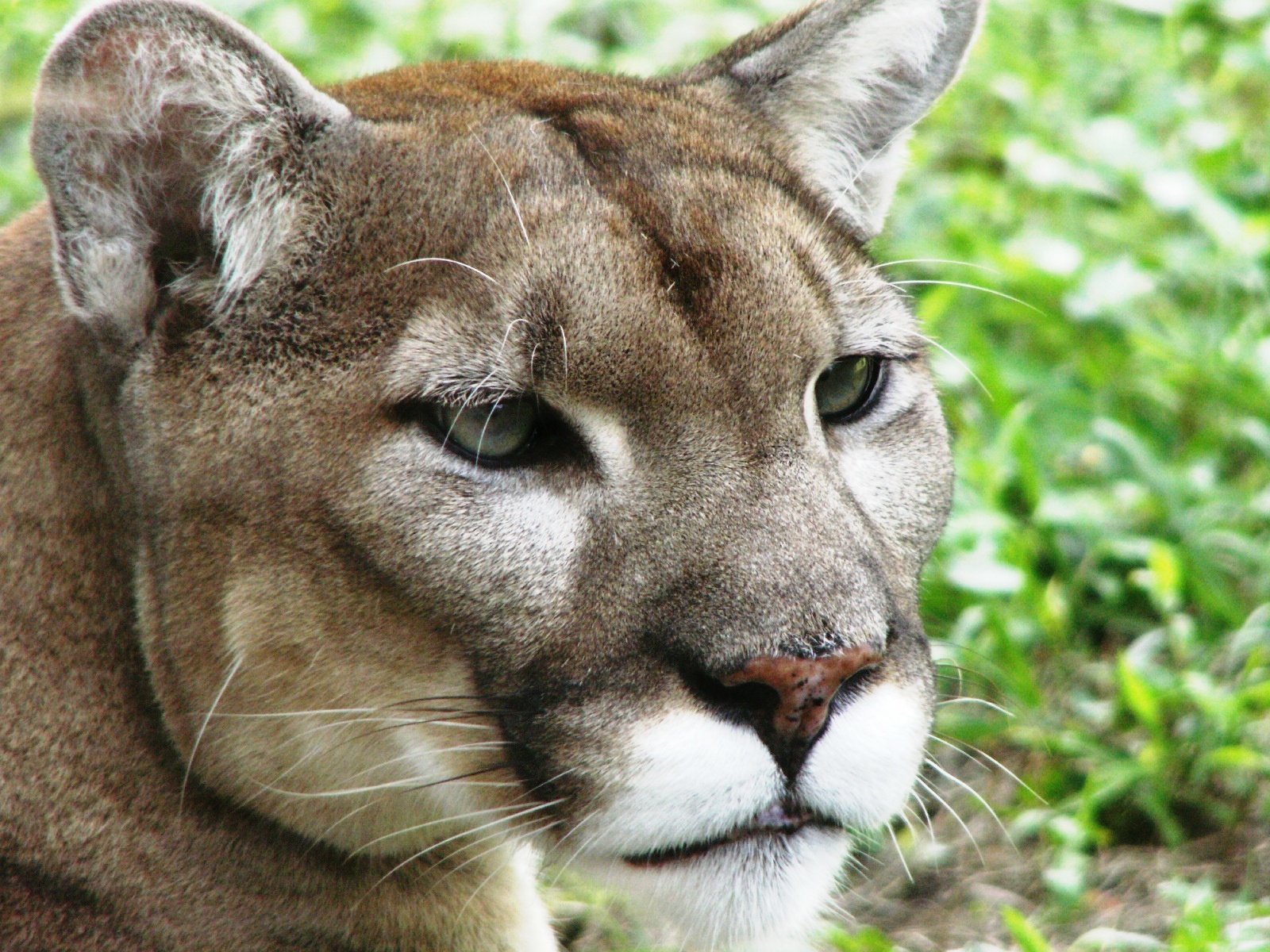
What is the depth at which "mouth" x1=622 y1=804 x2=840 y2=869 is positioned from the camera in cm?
281

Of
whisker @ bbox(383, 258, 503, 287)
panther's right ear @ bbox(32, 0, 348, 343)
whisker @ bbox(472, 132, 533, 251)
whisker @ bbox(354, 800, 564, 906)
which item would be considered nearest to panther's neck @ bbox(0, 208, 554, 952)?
whisker @ bbox(354, 800, 564, 906)

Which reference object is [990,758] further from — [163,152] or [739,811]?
[163,152]

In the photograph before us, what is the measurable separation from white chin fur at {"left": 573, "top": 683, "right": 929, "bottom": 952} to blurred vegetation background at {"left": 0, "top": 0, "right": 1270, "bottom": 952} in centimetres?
32

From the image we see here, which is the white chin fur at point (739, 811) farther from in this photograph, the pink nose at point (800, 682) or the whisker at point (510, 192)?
the whisker at point (510, 192)

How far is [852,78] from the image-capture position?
147 inches

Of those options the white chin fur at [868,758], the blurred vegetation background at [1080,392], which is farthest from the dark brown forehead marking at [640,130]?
the white chin fur at [868,758]

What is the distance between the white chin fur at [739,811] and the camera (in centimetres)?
271

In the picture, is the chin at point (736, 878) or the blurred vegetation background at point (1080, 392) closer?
the chin at point (736, 878)

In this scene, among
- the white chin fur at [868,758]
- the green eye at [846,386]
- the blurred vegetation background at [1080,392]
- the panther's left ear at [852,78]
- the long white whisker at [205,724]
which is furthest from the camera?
the blurred vegetation background at [1080,392]

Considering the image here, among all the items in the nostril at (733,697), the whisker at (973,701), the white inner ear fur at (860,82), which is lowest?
the whisker at (973,701)

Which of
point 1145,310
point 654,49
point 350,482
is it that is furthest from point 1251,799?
point 654,49

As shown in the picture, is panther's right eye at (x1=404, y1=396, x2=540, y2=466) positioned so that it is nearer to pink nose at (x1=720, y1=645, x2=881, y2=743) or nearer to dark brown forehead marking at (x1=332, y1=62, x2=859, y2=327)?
dark brown forehead marking at (x1=332, y1=62, x2=859, y2=327)

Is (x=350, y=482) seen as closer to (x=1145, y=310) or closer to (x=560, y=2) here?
(x=1145, y=310)

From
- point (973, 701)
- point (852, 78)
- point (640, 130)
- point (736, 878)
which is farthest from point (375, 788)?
point (852, 78)
